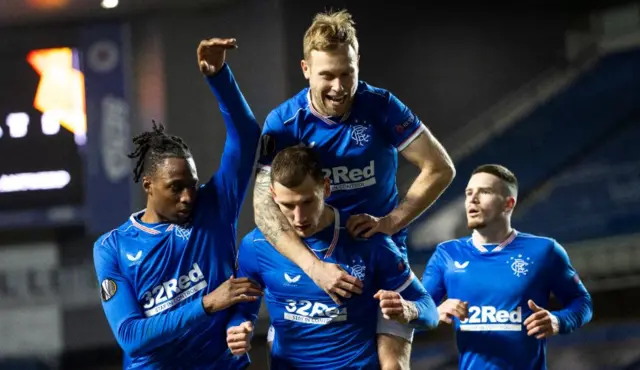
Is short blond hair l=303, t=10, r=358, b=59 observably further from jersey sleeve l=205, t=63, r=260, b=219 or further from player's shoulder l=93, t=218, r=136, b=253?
player's shoulder l=93, t=218, r=136, b=253

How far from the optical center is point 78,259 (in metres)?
5.14

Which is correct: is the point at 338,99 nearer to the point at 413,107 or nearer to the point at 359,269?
the point at 359,269

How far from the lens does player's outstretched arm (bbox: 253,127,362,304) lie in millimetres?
2486

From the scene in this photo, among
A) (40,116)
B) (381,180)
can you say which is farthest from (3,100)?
(381,180)

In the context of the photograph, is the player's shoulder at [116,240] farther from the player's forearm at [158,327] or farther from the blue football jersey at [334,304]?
the blue football jersey at [334,304]

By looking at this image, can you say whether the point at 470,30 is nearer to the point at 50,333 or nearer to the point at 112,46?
the point at 112,46

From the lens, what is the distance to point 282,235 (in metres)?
2.66

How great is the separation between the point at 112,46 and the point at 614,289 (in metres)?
3.18

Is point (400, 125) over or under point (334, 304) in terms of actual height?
over

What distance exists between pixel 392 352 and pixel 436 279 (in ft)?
3.44

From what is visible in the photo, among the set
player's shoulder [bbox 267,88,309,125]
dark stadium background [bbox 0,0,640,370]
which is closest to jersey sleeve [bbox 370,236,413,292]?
player's shoulder [bbox 267,88,309,125]

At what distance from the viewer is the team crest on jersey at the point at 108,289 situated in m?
2.81

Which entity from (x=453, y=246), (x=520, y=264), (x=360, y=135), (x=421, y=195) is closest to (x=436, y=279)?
(x=453, y=246)

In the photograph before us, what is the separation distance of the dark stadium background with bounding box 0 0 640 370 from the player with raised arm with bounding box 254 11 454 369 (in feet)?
Answer: 7.34
